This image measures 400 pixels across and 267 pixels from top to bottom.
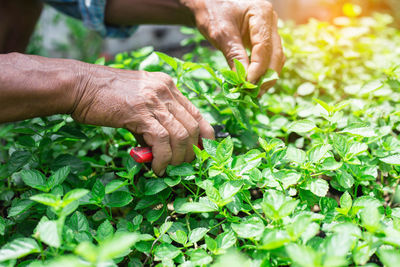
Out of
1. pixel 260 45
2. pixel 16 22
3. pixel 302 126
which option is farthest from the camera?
pixel 16 22

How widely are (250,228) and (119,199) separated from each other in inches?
15.3

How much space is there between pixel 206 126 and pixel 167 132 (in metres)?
0.15

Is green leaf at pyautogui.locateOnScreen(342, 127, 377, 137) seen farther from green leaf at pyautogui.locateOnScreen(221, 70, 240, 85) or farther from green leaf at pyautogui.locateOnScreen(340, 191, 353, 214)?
green leaf at pyautogui.locateOnScreen(221, 70, 240, 85)

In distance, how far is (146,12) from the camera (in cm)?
180

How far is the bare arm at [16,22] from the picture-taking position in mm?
2018

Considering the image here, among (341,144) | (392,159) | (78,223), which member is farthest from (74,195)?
(392,159)

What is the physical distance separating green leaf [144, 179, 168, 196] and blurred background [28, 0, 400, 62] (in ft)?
9.74

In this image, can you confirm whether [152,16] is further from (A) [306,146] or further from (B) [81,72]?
(A) [306,146]

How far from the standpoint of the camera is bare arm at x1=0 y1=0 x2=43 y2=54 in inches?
79.4

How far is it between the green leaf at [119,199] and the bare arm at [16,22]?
1602mm

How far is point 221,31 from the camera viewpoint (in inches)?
51.2

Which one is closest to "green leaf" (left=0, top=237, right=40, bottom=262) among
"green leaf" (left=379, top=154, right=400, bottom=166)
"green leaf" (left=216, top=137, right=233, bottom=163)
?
"green leaf" (left=216, top=137, right=233, bottom=163)

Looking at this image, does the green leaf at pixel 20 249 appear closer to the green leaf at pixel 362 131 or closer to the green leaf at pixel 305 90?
the green leaf at pixel 362 131

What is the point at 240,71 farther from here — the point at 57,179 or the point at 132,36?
the point at 132,36
